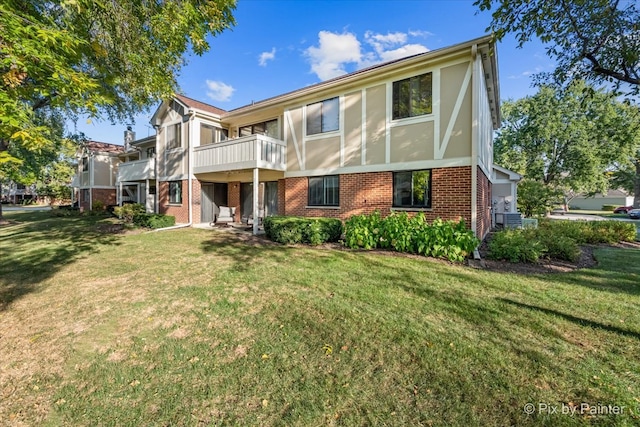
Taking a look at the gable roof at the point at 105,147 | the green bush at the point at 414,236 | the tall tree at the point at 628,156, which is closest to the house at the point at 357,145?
the green bush at the point at 414,236

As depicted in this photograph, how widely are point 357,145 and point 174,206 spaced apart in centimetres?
1185

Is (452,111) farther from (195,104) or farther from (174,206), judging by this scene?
(174,206)

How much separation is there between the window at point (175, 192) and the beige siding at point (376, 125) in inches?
458

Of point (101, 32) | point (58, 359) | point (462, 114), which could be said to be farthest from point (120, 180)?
point (462, 114)

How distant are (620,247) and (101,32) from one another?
1677 centimetres

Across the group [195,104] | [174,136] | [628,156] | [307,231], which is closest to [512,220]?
[307,231]

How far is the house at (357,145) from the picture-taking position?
8875 millimetres

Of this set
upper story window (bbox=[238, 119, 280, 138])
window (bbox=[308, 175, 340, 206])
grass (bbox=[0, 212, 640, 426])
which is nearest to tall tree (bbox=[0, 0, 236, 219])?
grass (bbox=[0, 212, 640, 426])

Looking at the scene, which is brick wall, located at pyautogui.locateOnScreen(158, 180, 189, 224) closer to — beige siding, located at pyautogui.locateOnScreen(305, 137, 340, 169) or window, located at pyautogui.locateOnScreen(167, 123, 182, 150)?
window, located at pyautogui.locateOnScreen(167, 123, 182, 150)

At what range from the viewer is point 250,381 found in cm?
288

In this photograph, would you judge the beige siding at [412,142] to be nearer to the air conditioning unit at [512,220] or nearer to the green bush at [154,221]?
the air conditioning unit at [512,220]

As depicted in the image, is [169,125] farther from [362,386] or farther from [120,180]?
[362,386]

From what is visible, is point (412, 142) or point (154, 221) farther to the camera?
point (154, 221)

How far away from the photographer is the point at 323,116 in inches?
471
